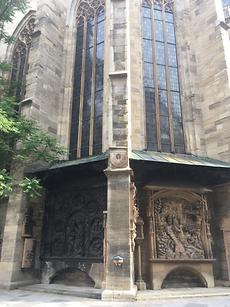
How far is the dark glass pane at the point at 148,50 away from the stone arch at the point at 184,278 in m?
9.70

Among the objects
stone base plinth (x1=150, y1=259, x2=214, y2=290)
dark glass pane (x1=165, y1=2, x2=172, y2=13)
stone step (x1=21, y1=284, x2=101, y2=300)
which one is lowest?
stone step (x1=21, y1=284, x2=101, y2=300)

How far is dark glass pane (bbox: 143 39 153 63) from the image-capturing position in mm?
14477

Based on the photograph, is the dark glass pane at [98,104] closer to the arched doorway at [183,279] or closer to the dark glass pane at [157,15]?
the dark glass pane at [157,15]

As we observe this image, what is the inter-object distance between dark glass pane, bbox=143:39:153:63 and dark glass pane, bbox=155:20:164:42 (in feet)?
1.88

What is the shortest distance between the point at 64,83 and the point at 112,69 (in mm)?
5059

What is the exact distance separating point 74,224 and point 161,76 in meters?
8.19

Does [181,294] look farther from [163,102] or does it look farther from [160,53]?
[160,53]

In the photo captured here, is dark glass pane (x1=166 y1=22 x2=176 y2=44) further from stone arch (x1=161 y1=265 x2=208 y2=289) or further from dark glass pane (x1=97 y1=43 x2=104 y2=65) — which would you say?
stone arch (x1=161 y1=265 x2=208 y2=289)

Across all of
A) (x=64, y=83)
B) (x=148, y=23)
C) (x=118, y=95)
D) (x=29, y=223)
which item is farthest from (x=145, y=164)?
(x=148, y=23)

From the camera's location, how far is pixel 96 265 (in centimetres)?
1073

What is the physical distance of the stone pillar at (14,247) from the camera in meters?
11.1

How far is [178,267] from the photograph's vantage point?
10.6 metres

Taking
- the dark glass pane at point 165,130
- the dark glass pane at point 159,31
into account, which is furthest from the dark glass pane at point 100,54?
the dark glass pane at point 165,130

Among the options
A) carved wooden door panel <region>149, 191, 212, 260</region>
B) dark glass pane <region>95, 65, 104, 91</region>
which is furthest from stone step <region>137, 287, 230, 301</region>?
dark glass pane <region>95, 65, 104, 91</region>
